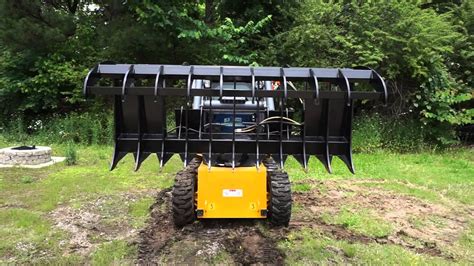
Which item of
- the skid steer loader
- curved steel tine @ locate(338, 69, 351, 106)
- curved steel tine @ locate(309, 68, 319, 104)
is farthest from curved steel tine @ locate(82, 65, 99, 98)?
curved steel tine @ locate(338, 69, 351, 106)

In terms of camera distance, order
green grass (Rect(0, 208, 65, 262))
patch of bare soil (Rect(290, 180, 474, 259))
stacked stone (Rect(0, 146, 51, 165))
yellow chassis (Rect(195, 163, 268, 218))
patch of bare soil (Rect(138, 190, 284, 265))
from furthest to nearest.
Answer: stacked stone (Rect(0, 146, 51, 165))
patch of bare soil (Rect(290, 180, 474, 259))
yellow chassis (Rect(195, 163, 268, 218))
green grass (Rect(0, 208, 65, 262))
patch of bare soil (Rect(138, 190, 284, 265))

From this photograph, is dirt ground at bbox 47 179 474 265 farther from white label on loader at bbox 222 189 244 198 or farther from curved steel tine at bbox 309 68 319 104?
curved steel tine at bbox 309 68 319 104

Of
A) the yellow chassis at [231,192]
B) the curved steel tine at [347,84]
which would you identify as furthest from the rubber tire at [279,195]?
the curved steel tine at [347,84]

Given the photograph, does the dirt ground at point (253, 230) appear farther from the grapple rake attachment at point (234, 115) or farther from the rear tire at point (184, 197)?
the grapple rake attachment at point (234, 115)

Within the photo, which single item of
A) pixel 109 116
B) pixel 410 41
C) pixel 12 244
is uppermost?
pixel 410 41

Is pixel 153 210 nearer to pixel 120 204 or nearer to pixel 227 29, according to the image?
pixel 120 204

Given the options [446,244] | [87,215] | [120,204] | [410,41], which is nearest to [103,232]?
[87,215]

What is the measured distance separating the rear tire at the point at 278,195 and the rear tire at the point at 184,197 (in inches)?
30.4

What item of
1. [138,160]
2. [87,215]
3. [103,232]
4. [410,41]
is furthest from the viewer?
[410,41]

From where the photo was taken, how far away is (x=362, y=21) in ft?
35.9

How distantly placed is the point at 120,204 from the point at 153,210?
0.59m

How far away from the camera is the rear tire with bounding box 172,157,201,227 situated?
4746 mm

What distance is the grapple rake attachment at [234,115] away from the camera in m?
3.73

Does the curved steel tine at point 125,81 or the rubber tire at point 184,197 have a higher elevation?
the curved steel tine at point 125,81
